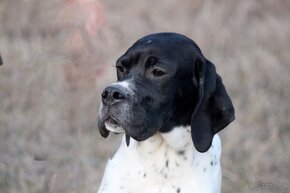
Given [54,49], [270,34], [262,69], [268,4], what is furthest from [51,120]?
[268,4]

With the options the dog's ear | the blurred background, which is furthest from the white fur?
the blurred background

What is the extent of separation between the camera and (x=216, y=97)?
4922mm

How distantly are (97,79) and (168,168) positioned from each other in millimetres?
3720

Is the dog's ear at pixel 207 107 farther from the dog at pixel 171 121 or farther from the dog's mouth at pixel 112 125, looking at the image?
the dog's mouth at pixel 112 125

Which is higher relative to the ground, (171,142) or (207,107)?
(207,107)

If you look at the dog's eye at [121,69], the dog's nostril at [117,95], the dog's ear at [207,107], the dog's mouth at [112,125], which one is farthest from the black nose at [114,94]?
the dog's ear at [207,107]

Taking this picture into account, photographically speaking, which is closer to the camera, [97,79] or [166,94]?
[166,94]

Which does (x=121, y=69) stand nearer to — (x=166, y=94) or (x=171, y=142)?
(x=166, y=94)

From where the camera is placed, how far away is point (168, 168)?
4957 mm

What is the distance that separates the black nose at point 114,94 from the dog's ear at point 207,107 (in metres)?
0.44

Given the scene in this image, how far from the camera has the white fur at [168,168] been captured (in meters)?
4.93

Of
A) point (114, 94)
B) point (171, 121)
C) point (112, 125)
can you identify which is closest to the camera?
point (114, 94)

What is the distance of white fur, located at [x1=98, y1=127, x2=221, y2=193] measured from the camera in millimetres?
4934

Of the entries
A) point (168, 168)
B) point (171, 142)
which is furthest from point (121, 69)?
point (168, 168)
